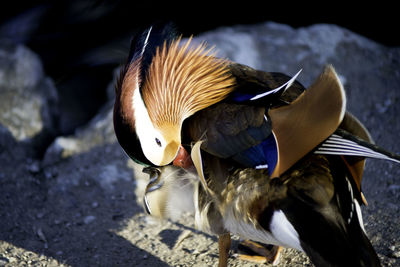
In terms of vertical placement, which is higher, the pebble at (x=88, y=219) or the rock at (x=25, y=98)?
the rock at (x=25, y=98)

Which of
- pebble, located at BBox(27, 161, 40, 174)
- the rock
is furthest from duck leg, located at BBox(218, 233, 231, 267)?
the rock

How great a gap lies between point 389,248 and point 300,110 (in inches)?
34.9

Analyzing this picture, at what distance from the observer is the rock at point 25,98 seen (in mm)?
2979

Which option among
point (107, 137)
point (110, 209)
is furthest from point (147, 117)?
point (107, 137)

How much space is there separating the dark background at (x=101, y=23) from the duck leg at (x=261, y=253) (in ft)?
6.22

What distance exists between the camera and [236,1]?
3.68 metres

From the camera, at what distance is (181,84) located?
155cm

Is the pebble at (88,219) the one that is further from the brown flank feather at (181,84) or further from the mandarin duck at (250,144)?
the brown flank feather at (181,84)

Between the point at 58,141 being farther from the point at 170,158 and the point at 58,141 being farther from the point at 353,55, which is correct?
the point at 353,55

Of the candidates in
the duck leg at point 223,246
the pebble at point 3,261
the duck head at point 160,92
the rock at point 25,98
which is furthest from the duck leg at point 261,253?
the rock at point 25,98

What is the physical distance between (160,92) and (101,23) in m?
2.36

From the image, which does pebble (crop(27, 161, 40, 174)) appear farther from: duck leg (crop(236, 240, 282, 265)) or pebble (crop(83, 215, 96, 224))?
duck leg (crop(236, 240, 282, 265))

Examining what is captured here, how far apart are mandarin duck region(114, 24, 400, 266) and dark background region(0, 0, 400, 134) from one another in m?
2.03

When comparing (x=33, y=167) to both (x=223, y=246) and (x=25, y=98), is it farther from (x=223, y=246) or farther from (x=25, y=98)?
(x=223, y=246)
